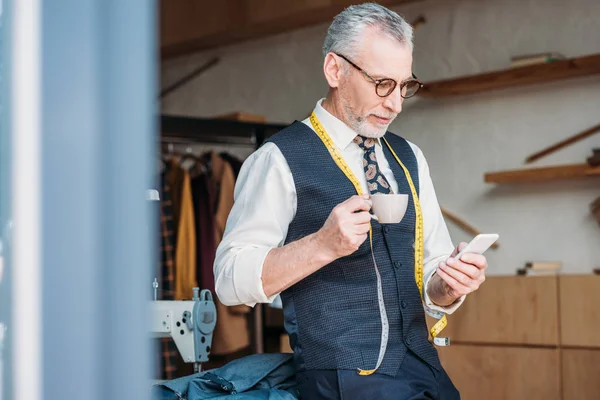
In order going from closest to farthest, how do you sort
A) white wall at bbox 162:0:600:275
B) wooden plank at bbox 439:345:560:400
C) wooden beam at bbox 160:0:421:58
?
wooden plank at bbox 439:345:560:400 → white wall at bbox 162:0:600:275 → wooden beam at bbox 160:0:421:58

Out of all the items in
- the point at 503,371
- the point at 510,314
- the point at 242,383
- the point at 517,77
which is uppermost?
the point at 517,77

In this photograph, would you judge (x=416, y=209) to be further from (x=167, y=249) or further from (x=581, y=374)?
(x=167, y=249)

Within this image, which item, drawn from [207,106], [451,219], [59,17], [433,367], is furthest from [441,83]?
[59,17]

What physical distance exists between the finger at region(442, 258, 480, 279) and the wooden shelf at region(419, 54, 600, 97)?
293 cm

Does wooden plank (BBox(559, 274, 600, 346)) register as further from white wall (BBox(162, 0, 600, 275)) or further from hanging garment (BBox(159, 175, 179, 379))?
hanging garment (BBox(159, 175, 179, 379))

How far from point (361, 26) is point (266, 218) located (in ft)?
1.69

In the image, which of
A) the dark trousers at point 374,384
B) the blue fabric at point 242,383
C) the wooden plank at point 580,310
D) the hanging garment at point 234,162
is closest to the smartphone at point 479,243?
the dark trousers at point 374,384

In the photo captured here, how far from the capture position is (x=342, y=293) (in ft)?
6.62

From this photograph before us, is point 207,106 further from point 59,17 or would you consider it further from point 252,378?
point 59,17

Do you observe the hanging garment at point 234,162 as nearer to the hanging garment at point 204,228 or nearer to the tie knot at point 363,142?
the hanging garment at point 204,228

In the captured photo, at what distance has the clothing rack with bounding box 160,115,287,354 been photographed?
4879mm

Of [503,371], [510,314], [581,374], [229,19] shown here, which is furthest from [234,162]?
[581,374]

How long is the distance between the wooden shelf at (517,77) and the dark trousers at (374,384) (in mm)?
2961

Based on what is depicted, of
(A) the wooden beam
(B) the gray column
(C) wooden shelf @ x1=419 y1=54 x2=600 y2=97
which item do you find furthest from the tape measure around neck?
(A) the wooden beam
